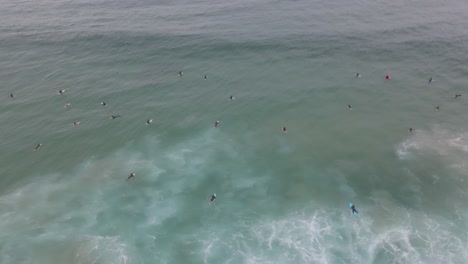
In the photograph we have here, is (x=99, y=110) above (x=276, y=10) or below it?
below

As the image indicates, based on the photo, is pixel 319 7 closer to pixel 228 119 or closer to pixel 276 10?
pixel 276 10

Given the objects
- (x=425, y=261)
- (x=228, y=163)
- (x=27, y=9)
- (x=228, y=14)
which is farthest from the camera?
(x=27, y=9)

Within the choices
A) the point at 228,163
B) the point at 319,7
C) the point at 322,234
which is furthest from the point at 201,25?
the point at 322,234

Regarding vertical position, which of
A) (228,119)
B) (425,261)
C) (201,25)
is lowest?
(425,261)

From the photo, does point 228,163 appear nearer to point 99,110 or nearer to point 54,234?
point 54,234

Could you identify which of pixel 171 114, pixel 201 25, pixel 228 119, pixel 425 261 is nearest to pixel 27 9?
pixel 201 25

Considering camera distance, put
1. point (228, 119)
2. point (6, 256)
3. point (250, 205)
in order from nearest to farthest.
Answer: point (6, 256) → point (250, 205) → point (228, 119)

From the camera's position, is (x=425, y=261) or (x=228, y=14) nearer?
(x=425, y=261)
